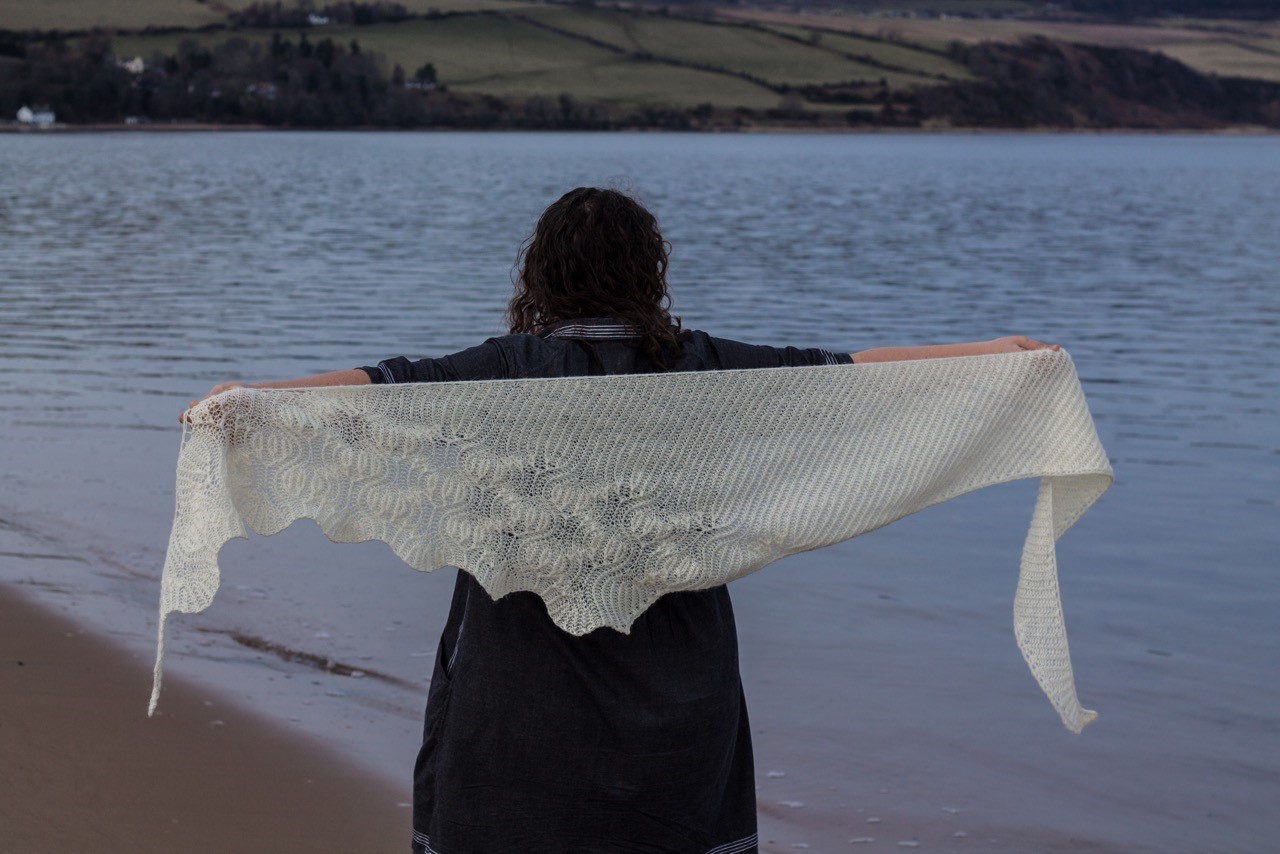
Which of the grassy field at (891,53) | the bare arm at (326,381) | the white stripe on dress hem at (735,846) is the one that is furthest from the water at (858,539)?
the grassy field at (891,53)

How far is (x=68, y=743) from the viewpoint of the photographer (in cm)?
427

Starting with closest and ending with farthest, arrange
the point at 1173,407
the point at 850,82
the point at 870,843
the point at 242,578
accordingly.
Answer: the point at 870,843 < the point at 242,578 < the point at 1173,407 < the point at 850,82

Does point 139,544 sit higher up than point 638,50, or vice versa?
point 638,50

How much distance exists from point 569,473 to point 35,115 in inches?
3404

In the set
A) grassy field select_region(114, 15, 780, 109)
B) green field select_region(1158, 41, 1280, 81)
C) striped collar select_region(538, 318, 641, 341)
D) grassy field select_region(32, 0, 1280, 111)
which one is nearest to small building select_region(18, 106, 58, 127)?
grassy field select_region(32, 0, 1280, 111)

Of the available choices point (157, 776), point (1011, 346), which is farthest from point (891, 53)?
point (1011, 346)

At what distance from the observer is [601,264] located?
238 centimetres

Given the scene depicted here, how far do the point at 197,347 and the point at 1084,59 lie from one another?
106100mm

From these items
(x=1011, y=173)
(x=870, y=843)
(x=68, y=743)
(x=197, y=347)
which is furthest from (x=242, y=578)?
(x=1011, y=173)

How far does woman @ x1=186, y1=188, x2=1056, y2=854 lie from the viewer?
235cm

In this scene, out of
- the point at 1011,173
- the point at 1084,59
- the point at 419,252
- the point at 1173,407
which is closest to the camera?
the point at 1173,407

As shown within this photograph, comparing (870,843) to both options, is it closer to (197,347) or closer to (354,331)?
(197,347)

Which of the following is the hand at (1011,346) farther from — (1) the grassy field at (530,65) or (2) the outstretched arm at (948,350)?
(1) the grassy field at (530,65)

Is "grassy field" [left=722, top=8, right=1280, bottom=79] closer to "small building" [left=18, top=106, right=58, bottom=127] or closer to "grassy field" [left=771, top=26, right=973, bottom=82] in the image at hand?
"grassy field" [left=771, top=26, right=973, bottom=82]
